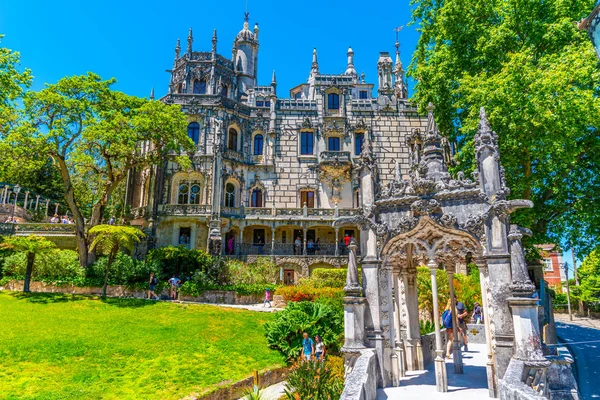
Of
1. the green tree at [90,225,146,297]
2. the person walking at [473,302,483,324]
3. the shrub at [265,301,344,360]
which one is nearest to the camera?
the shrub at [265,301,344,360]

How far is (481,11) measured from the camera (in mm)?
18281

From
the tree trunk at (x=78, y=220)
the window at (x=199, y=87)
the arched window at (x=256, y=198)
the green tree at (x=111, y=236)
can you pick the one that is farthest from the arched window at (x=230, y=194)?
the tree trunk at (x=78, y=220)

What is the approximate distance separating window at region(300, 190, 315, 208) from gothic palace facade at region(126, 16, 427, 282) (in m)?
0.09

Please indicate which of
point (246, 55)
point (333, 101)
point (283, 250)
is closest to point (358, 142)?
point (333, 101)

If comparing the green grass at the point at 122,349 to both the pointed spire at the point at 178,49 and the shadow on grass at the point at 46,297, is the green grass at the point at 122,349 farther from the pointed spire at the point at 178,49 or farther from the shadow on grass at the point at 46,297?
the pointed spire at the point at 178,49

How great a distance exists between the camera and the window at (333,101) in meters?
37.9

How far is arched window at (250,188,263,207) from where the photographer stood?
1401 inches

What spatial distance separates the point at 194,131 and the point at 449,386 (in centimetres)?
3069

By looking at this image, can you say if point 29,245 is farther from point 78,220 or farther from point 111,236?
point 78,220

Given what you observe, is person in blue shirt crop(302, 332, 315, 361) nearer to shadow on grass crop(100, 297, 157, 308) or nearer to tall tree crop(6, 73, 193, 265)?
shadow on grass crop(100, 297, 157, 308)

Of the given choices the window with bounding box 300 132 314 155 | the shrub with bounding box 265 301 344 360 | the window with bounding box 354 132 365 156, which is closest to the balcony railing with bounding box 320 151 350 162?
the window with bounding box 354 132 365 156

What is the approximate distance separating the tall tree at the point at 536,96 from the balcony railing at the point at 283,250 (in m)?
17.1

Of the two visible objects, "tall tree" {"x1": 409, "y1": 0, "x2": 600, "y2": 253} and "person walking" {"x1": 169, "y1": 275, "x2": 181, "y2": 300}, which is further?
"person walking" {"x1": 169, "y1": 275, "x2": 181, "y2": 300}

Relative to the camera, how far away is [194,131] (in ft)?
115
